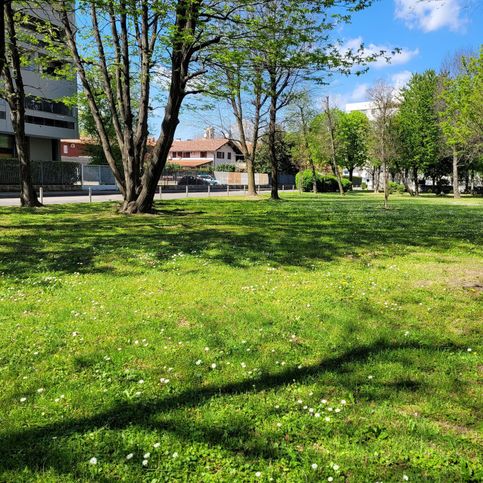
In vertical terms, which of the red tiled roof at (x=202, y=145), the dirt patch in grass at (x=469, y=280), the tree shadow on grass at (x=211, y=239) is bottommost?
the dirt patch in grass at (x=469, y=280)

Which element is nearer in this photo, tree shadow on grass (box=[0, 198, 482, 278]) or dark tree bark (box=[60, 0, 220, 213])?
tree shadow on grass (box=[0, 198, 482, 278])

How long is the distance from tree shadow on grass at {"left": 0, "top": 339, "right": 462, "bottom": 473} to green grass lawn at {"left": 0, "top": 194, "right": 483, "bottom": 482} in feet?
0.04

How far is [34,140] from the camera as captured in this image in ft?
149

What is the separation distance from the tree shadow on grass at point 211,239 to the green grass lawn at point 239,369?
19 centimetres

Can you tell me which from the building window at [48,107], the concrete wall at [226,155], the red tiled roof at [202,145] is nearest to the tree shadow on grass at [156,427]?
the building window at [48,107]

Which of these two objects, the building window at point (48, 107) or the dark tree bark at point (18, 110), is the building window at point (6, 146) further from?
the dark tree bark at point (18, 110)

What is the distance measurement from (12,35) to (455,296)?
17408 millimetres

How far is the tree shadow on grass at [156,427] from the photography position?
2.80 meters

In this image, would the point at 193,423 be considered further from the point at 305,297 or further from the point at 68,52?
the point at 68,52

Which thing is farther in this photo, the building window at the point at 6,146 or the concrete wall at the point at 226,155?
the concrete wall at the point at 226,155

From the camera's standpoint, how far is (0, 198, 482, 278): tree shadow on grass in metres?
8.21

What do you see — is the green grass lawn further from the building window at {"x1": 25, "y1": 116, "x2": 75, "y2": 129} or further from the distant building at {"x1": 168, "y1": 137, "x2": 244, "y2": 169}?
the distant building at {"x1": 168, "y1": 137, "x2": 244, "y2": 169}

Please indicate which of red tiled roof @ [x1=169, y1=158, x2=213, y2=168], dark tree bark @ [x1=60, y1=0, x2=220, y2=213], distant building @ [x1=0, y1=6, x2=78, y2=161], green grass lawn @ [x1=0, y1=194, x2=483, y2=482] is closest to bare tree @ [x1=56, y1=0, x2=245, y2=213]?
dark tree bark @ [x1=60, y1=0, x2=220, y2=213]

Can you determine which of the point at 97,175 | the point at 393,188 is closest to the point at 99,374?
the point at 97,175
